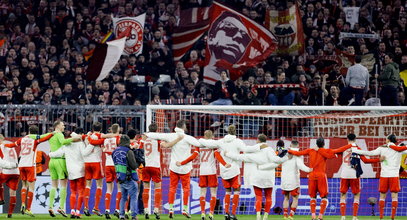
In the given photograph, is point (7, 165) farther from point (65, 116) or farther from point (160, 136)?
point (160, 136)

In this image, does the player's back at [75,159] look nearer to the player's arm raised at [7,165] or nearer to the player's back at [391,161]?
the player's arm raised at [7,165]

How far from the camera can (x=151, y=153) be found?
23.3 metres

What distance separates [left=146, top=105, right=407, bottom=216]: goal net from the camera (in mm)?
26281

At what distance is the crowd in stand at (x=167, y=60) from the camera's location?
2845 cm

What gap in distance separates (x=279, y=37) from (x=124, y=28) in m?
4.46

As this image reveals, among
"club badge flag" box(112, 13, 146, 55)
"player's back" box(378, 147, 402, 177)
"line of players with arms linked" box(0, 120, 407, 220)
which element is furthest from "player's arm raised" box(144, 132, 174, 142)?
"club badge flag" box(112, 13, 146, 55)

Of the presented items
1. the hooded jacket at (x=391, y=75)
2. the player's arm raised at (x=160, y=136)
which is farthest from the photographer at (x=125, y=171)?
the hooded jacket at (x=391, y=75)

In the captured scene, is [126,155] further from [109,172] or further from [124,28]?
[124,28]

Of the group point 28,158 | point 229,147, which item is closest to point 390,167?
point 229,147

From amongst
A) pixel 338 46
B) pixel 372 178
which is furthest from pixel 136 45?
pixel 372 178

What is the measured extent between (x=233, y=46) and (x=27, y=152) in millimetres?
8336

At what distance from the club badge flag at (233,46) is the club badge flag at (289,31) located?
0.97 meters

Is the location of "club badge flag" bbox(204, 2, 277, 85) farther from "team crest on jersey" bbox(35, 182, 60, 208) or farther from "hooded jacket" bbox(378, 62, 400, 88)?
"team crest on jersey" bbox(35, 182, 60, 208)

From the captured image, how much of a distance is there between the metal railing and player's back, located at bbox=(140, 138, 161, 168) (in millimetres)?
2423
